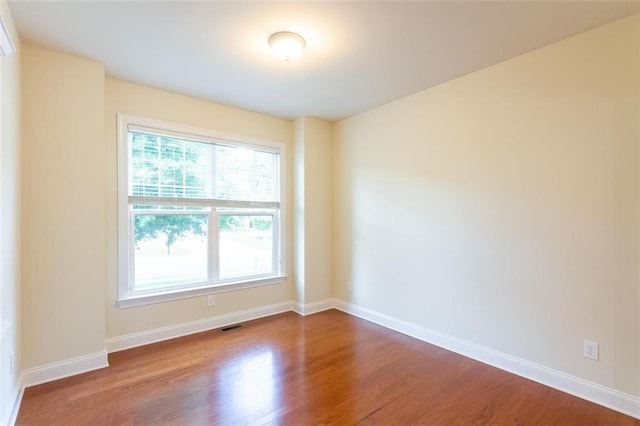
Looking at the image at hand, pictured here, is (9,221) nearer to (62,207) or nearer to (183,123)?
(62,207)

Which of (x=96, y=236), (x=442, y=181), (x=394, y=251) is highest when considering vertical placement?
(x=442, y=181)

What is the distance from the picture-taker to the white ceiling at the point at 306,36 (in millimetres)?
2006

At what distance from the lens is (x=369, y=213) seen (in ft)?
12.9

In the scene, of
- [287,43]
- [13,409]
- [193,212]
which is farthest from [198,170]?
[13,409]

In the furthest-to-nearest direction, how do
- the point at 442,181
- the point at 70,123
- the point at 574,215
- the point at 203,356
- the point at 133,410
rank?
the point at 442,181 → the point at 203,356 → the point at 70,123 → the point at 574,215 → the point at 133,410

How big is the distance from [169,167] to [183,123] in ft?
1.63

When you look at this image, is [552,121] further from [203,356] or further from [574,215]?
[203,356]

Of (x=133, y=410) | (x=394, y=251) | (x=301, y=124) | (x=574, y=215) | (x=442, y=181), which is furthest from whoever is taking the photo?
(x=301, y=124)

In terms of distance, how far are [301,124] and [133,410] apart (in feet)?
11.1

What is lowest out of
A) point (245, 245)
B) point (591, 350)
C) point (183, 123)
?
point (591, 350)

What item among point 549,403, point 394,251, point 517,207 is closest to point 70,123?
point 394,251

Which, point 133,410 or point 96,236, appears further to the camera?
point 96,236

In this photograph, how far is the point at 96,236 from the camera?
8.79 ft


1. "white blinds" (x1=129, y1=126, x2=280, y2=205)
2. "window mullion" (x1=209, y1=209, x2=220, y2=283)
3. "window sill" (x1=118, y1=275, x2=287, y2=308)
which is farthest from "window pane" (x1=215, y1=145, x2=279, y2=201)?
"window sill" (x1=118, y1=275, x2=287, y2=308)
